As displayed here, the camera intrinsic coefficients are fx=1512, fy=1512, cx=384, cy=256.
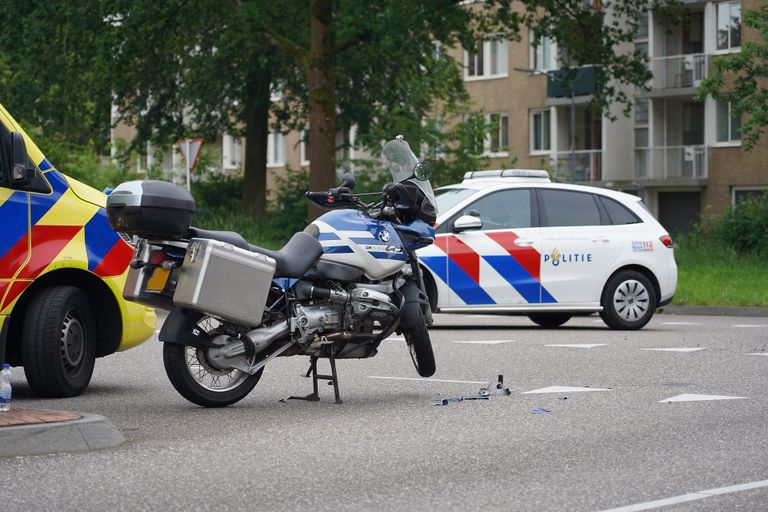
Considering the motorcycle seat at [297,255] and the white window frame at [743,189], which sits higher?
the white window frame at [743,189]

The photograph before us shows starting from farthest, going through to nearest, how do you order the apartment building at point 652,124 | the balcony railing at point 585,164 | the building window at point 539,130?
the building window at point 539,130 < the balcony railing at point 585,164 < the apartment building at point 652,124

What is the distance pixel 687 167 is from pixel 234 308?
43.2 metres

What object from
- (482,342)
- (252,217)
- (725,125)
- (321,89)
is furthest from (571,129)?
(482,342)

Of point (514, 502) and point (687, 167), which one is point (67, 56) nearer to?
point (687, 167)

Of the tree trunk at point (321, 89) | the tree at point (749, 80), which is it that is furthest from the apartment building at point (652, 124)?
the tree trunk at point (321, 89)

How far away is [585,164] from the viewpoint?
53688 millimetres

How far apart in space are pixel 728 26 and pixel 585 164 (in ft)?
24.8

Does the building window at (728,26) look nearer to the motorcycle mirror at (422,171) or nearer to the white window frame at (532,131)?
the white window frame at (532,131)

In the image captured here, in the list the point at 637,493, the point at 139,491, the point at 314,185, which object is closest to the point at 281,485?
the point at 139,491

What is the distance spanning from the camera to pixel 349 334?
388 inches

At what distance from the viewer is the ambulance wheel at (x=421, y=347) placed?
1029 cm

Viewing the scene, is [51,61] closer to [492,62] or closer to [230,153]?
[492,62]

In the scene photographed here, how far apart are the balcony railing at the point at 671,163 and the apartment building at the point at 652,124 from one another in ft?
0.11

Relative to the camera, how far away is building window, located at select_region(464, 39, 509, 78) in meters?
56.2
